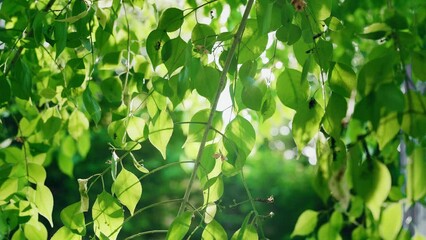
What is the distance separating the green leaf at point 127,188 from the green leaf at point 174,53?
134mm

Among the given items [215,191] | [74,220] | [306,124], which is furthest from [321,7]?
[74,220]

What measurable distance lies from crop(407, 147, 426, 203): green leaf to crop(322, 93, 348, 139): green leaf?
13cm

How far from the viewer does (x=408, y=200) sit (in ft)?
1.33

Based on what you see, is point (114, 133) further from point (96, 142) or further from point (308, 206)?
point (308, 206)

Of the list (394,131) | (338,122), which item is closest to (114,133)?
(338,122)

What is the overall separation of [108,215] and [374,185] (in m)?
0.38

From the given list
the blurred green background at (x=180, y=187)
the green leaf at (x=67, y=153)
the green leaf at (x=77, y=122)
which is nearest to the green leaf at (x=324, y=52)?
the green leaf at (x=77, y=122)

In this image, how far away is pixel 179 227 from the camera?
612 mm

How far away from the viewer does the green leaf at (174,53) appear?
67 centimetres

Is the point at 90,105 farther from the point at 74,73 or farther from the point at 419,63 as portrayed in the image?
the point at 419,63

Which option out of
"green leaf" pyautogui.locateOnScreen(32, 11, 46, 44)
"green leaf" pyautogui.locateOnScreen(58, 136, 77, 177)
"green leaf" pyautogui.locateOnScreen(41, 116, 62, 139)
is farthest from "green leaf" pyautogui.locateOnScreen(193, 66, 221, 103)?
"green leaf" pyautogui.locateOnScreen(58, 136, 77, 177)

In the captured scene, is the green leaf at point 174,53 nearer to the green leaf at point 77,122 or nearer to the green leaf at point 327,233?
the green leaf at point 327,233

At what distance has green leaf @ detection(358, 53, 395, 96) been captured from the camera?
0.40 metres

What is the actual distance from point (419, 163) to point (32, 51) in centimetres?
75
